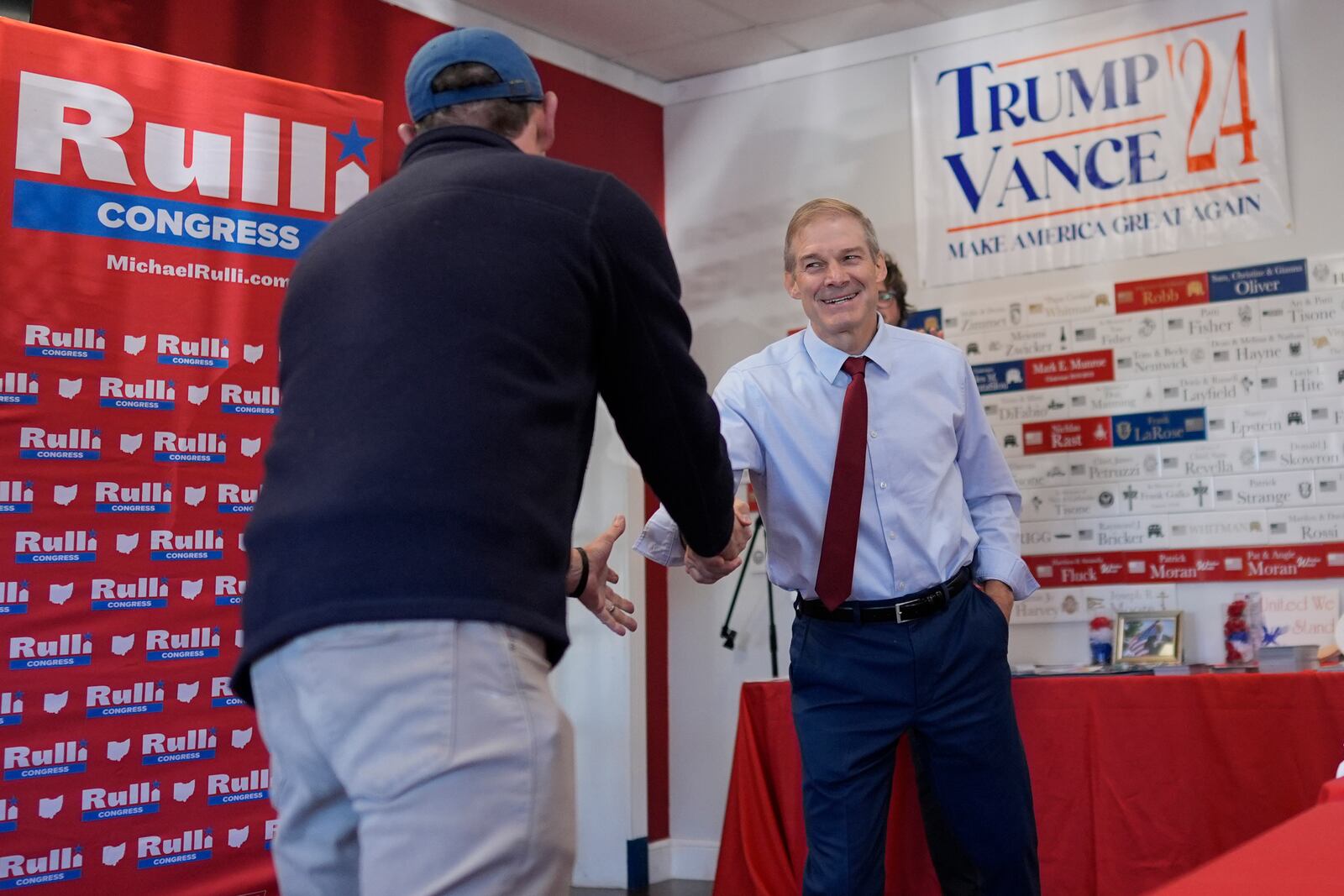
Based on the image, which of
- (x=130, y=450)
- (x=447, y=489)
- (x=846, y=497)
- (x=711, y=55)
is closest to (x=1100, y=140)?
(x=711, y=55)

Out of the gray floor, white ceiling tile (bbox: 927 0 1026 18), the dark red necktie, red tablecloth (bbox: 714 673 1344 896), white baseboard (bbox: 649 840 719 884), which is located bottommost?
the gray floor

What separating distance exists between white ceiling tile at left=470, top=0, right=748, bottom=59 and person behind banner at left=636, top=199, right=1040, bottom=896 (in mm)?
2355

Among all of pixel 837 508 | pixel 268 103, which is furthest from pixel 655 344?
pixel 268 103

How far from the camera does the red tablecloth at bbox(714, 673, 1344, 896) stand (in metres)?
3.24

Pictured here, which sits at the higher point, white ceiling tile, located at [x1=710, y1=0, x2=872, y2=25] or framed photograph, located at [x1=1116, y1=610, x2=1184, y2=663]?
white ceiling tile, located at [x1=710, y1=0, x2=872, y2=25]

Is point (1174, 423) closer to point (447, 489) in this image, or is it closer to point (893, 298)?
point (893, 298)

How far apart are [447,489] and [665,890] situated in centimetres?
400

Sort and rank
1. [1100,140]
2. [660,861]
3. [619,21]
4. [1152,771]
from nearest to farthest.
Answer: [1152,771]
[1100,140]
[619,21]
[660,861]

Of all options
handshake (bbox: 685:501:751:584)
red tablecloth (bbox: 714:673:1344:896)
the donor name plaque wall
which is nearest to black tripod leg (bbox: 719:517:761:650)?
the donor name plaque wall

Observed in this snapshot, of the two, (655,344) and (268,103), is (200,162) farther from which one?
(655,344)

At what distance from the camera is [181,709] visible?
3521mm

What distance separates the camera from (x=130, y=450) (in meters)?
3.49

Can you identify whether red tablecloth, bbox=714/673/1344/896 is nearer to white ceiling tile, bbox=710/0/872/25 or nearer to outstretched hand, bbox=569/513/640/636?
outstretched hand, bbox=569/513/640/636

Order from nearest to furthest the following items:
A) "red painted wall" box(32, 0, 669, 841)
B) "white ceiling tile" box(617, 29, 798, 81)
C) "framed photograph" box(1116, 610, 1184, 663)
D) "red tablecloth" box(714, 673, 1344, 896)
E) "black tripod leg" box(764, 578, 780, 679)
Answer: "red tablecloth" box(714, 673, 1344, 896)
"red painted wall" box(32, 0, 669, 841)
"framed photograph" box(1116, 610, 1184, 663)
"black tripod leg" box(764, 578, 780, 679)
"white ceiling tile" box(617, 29, 798, 81)
